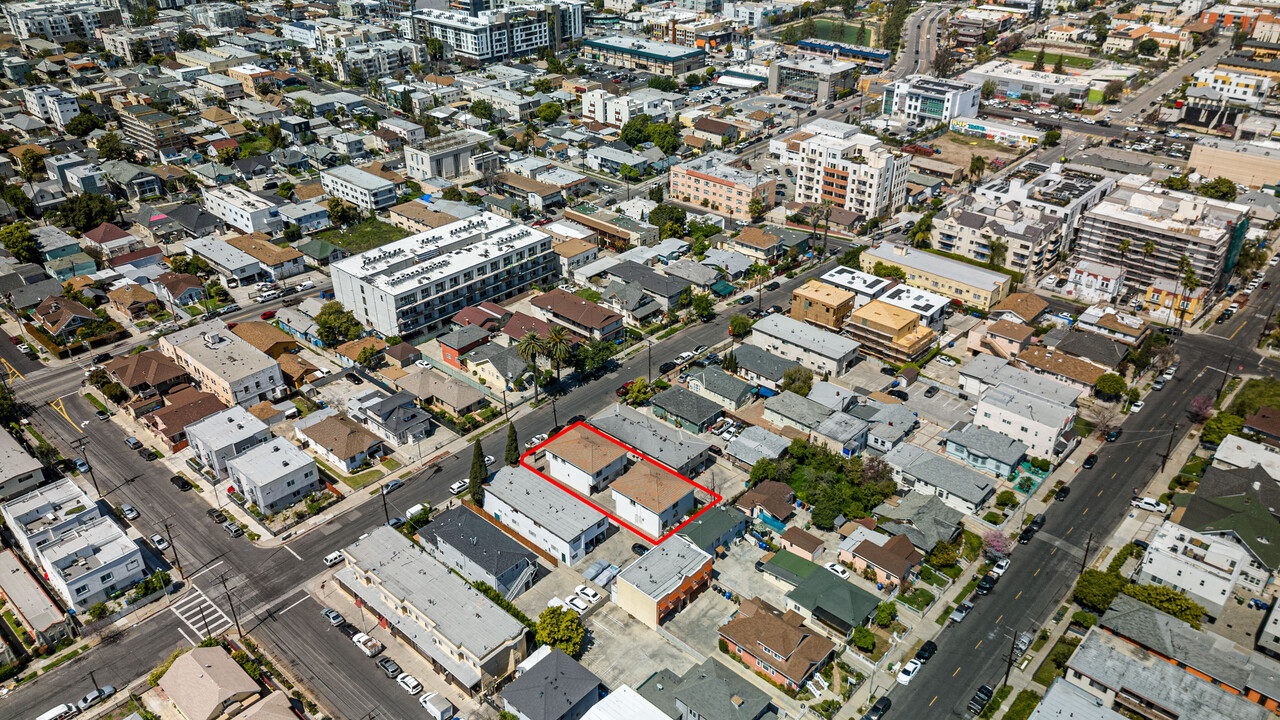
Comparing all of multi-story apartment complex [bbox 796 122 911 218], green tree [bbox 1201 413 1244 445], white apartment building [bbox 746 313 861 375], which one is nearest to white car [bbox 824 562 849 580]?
white apartment building [bbox 746 313 861 375]

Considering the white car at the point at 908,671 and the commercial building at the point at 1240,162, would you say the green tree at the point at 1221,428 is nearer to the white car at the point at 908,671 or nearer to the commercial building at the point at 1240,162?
the white car at the point at 908,671

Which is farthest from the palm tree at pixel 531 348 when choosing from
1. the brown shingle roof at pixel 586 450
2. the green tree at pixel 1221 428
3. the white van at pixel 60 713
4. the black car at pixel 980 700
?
the green tree at pixel 1221 428

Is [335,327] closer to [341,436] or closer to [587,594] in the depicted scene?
[341,436]

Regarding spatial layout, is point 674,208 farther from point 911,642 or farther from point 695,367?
point 911,642

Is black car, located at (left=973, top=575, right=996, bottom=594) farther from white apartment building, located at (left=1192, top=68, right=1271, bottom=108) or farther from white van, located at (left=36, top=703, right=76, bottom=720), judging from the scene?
white apartment building, located at (left=1192, top=68, right=1271, bottom=108)

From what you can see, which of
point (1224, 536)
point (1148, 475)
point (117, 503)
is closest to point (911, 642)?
point (1224, 536)
